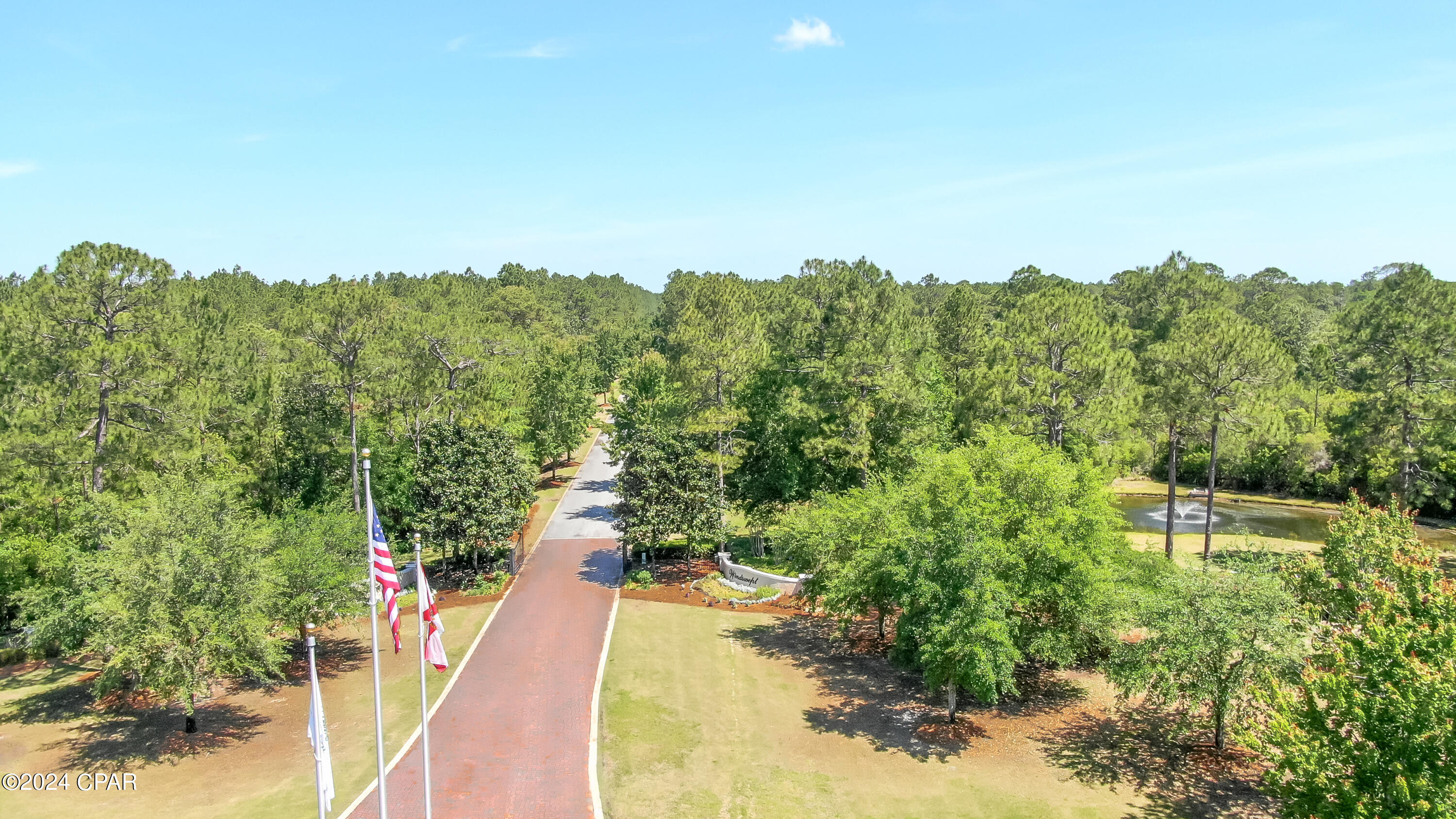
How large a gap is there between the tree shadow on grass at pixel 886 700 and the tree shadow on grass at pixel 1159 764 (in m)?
1.59

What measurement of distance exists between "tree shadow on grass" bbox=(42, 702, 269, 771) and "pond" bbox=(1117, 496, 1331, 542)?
138ft

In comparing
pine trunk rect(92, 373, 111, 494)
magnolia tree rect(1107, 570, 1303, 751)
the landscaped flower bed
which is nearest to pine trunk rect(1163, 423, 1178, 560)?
magnolia tree rect(1107, 570, 1303, 751)

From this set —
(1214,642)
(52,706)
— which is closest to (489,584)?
(52,706)

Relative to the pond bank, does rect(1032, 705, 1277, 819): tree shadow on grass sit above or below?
below

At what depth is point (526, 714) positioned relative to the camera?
75.8 ft

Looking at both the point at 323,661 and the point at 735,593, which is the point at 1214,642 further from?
the point at 323,661

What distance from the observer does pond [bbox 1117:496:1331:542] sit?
147ft

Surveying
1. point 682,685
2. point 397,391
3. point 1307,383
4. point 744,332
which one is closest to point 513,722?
point 682,685

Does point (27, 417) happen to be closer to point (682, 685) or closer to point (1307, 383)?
point (682, 685)

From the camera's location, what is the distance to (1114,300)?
320 ft

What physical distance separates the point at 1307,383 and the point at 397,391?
68.8 meters

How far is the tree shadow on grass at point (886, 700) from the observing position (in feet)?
71.1

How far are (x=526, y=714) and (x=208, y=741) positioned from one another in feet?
27.6

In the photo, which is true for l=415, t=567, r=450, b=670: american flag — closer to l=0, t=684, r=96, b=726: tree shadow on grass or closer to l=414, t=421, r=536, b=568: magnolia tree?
l=0, t=684, r=96, b=726: tree shadow on grass
